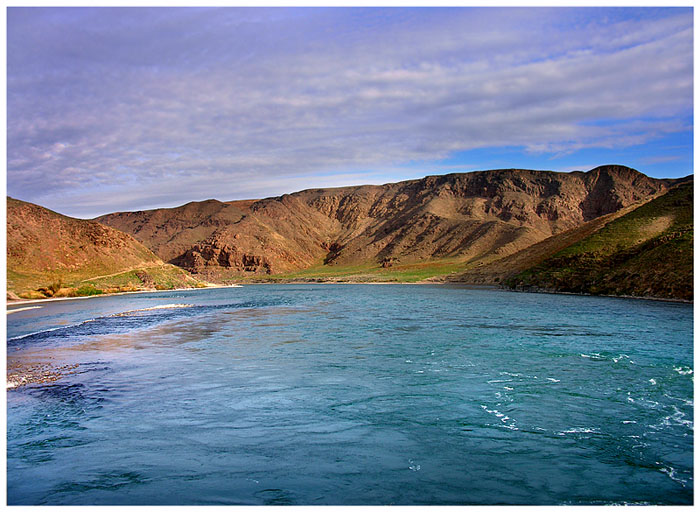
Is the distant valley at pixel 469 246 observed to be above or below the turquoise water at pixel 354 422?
above

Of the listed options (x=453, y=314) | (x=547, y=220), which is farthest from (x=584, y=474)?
(x=547, y=220)

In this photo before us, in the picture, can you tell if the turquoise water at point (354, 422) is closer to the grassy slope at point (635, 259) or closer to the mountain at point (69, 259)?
the grassy slope at point (635, 259)

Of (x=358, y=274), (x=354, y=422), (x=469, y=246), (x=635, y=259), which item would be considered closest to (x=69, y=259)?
(x=358, y=274)

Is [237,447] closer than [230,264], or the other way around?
[237,447]

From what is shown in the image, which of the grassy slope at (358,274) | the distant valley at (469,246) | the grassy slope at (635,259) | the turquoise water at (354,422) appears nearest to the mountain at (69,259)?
the distant valley at (469,246)

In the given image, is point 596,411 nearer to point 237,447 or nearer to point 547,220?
point 237,447

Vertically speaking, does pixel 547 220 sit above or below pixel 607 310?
above

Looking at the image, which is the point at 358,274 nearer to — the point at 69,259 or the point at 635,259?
the point at 69,259
